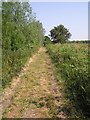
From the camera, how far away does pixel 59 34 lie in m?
93.1

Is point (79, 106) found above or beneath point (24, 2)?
beneath

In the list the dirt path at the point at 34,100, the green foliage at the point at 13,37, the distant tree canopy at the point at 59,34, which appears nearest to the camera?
the dirt path at the point at 34,100

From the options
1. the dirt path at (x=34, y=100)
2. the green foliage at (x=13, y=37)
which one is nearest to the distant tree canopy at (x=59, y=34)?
the green foliage at (x=13, y=37)

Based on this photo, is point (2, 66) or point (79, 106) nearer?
point (79, 106)

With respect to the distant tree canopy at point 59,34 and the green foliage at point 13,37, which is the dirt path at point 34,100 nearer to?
the green foliage at point 13,37

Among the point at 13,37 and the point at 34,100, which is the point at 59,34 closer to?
the point at 13,37

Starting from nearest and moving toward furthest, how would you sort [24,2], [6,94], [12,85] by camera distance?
[6,94]
[12,85]
[24,2]

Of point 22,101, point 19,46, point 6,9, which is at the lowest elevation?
point 22,101

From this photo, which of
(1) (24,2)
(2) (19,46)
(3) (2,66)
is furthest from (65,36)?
(3) (2,66)

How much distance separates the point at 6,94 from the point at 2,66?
12.3 ft

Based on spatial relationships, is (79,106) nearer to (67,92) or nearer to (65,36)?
(67,92)

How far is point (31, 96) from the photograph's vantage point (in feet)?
31.3

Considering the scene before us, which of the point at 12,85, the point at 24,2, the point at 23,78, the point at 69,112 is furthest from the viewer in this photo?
the point at 24,2

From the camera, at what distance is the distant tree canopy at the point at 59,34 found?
297 feet
